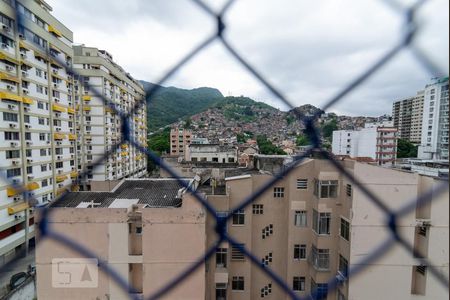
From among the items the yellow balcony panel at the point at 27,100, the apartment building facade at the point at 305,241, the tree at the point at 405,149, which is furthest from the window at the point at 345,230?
the yellow balcony panel at the point at 27,100

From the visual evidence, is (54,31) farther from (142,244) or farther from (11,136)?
(142,244)

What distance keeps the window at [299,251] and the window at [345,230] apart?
0.61 meters

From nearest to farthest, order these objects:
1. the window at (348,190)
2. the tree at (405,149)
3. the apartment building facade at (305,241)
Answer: the apartment building facade at (305,241) < the window at (348,190) < the tree at (405,149)

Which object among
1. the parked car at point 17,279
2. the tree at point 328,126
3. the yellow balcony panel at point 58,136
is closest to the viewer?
the tree at point 328,126

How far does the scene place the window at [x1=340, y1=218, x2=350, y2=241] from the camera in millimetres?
3048

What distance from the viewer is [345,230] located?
312cm

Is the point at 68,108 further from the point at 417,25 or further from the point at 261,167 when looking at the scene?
the point at 417,25

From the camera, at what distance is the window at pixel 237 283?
3.58 m

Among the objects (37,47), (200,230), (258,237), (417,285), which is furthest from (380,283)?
(37,47)

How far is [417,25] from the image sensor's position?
360 mm

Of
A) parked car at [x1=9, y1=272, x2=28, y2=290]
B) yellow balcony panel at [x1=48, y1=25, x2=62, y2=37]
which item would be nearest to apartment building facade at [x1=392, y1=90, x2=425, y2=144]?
parked car at [x1=9, y1=272, x2=28, y2=290]

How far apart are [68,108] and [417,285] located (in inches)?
270

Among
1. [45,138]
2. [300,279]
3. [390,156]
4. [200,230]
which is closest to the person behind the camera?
[200,230]

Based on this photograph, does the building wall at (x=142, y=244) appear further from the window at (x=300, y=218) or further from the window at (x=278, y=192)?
the window at (x=300, y=218)
